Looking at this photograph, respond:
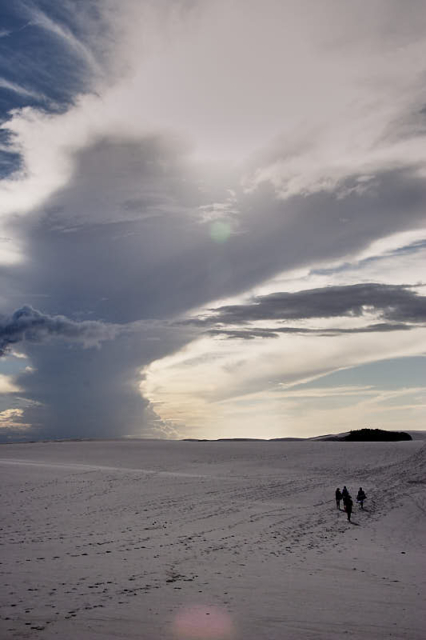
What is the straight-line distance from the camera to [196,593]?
12664 millimetres

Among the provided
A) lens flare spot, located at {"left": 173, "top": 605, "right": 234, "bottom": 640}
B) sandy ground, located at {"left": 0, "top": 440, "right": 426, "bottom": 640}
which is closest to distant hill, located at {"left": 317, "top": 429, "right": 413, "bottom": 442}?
→ sandy ground, located at {"left": 0, "top": 440, "right": 426, "bottom": 640}

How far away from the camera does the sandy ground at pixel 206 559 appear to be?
1059cm

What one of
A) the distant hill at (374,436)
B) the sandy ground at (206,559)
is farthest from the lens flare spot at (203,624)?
the distant hill at (374,436)

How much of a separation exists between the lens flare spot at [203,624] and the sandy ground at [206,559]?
0.13 feet

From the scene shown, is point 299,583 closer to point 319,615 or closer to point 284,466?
point 319,615

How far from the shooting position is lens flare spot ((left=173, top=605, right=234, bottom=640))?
991 cm

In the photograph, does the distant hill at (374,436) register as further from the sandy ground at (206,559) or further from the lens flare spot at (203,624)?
the lens flare spot at (203,624)

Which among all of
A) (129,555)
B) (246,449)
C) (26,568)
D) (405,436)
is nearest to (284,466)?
(246,449)

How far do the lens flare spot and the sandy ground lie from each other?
0.13ft

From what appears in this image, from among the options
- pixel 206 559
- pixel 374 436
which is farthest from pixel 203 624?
pixel 374 436

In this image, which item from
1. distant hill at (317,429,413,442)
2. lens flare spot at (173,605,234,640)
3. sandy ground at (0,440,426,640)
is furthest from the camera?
distant hill at (317,429,413,442)

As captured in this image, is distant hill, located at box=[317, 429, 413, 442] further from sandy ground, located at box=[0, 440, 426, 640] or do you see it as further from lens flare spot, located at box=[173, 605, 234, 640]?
lens flare spot, located at box=[173, 605, 234, 640]

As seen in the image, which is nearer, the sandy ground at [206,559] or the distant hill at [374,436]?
the sandy ground at [206,559]

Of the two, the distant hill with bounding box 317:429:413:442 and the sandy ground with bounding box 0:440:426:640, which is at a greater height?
the distant hill with bounding box 317:429:413:442
